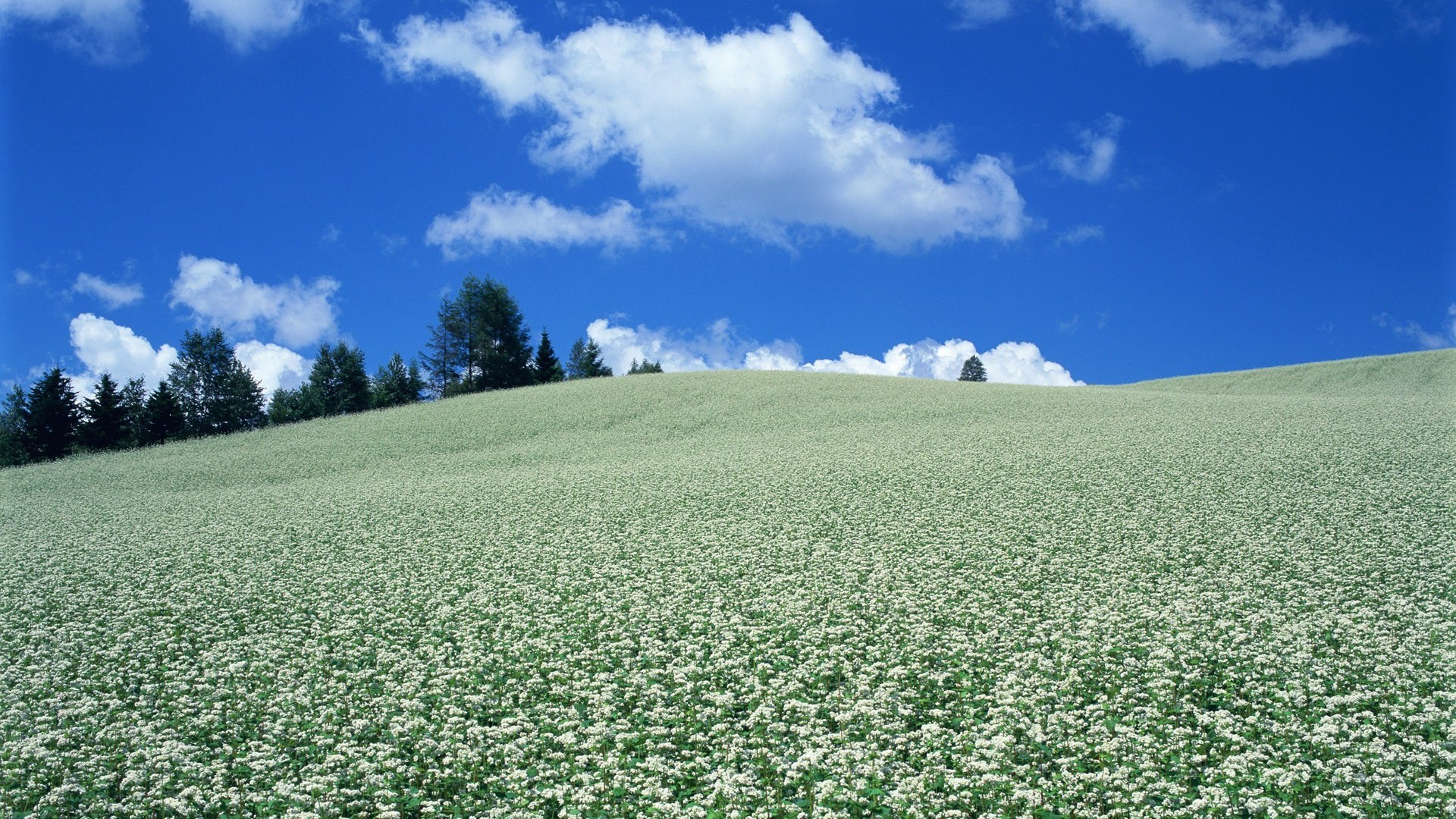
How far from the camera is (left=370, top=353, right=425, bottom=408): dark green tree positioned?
239 ft

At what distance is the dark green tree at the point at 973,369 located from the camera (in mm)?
111000

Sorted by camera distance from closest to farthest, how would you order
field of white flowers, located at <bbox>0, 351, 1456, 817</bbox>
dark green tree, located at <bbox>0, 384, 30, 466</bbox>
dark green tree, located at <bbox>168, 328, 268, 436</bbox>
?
field of white flowers, located at <bbox>0, 351, 1456, 817</bbox>
dark green tree, located at <bbox>0, 384, 30, 466</bbox>
dark green tree, located at <bbox>168, 328, 268, 436</bbox>

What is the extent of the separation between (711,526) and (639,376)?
45370 mm

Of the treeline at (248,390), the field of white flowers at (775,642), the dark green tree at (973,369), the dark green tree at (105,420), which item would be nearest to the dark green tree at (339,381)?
the treeline at (248,390)

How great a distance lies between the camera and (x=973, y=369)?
111562 mm

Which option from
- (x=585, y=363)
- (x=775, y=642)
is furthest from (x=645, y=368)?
(x=775, y=642)

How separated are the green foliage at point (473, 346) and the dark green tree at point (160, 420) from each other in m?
22.2

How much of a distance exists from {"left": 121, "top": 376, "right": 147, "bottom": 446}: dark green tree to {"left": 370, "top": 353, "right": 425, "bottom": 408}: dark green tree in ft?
55.1

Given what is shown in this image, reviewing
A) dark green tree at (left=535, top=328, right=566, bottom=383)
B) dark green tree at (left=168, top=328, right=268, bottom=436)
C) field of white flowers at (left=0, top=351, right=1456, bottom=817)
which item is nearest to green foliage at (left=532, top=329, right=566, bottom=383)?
dark green tree at (left=535, top=328, right=566, bottom=383)

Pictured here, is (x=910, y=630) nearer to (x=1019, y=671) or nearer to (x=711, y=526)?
(x=1019, y=671)

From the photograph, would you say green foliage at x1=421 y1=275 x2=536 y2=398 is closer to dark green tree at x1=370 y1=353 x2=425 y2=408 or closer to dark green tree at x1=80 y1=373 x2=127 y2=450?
dark green tree at x1=370 y1=353 x2=425 y2=408

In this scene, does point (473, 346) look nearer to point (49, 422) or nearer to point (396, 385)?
point (396, 385)

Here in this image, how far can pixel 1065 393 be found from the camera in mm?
50688

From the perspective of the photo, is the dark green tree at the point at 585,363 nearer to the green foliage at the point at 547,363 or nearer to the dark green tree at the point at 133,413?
the green foliage at the point at 547,363
